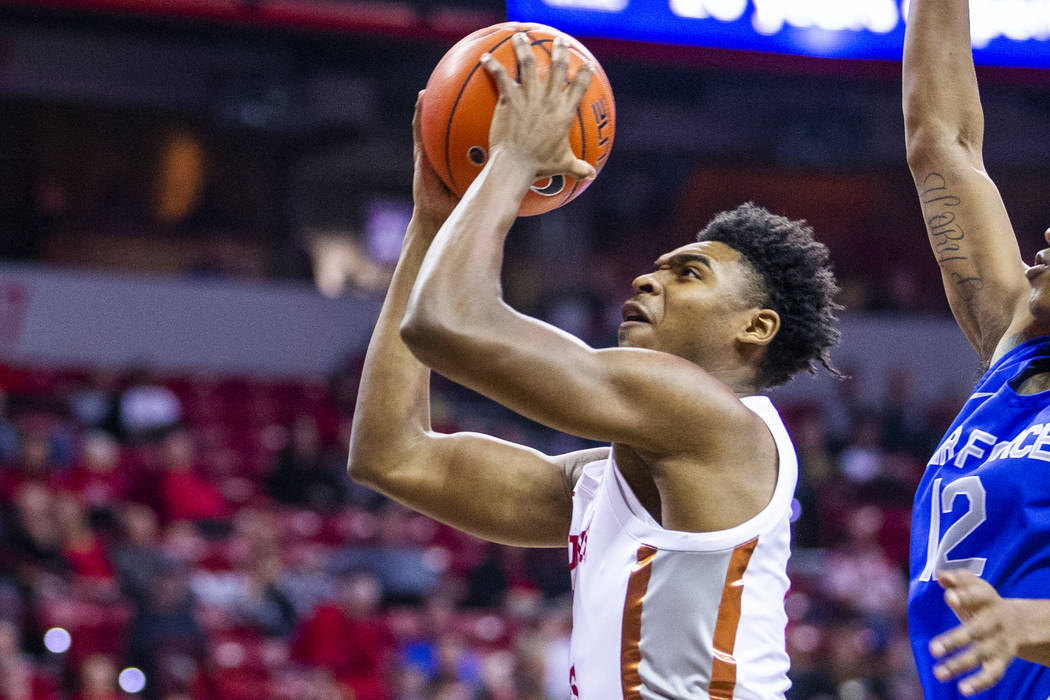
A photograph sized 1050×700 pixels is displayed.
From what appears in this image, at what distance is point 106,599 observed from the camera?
22.4 feet

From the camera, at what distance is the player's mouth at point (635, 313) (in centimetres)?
229

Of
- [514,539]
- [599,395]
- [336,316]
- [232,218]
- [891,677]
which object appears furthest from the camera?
[232,218]


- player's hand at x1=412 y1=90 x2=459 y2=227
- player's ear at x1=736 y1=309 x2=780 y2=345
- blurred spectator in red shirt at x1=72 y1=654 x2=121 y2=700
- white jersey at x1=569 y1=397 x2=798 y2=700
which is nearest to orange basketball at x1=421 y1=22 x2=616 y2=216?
player's hand at x1=412 y1=90 x2=459 y2=227

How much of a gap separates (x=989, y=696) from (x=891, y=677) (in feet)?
19.7

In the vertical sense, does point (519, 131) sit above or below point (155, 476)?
above

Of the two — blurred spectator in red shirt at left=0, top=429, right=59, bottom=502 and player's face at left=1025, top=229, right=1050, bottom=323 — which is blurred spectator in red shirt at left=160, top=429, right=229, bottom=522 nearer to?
blurred spectator in red shirt at left=0, top=429, right=59, bottom=502

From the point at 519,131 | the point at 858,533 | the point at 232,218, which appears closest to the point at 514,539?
the point at 519,131

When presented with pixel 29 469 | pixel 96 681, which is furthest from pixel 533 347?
pixel 29 469

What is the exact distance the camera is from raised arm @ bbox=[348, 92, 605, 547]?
2518 mm

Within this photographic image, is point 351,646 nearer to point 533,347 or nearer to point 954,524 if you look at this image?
point 954,524

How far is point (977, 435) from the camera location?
7.92ft

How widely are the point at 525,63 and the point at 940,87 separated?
3.81 feet

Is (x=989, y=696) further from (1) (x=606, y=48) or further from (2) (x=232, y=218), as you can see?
(2) (x=232, y=218)

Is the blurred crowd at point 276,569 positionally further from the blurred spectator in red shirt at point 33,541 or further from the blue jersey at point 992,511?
the blue jersey at point 992,511
